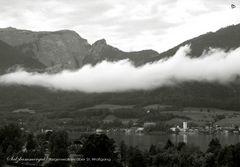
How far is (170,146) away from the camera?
15325cm

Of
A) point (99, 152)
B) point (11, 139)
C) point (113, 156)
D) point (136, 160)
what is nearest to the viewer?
point (99, 152)

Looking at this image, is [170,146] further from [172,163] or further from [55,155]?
[55,155]

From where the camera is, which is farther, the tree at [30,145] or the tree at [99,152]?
the tree at [30,145]

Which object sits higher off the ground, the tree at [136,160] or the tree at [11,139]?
the tree at [11,139]

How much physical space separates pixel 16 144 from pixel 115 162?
1622 inches

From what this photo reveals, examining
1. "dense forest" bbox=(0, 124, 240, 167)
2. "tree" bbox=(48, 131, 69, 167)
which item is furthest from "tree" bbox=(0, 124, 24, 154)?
"tree" bbox=(48, 131, 69, 167)

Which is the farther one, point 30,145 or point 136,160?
point 30,145

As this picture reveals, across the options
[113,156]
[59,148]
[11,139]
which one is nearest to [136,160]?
[113,156]

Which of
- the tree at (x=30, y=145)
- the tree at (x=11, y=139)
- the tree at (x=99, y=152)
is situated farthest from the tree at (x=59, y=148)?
the tree at (x=11, y=139)

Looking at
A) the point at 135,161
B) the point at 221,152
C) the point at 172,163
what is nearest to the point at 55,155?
the point at 135,161

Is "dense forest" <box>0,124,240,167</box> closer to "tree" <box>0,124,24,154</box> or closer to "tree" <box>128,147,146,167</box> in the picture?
"tree" <box>128,147,146,167</box>

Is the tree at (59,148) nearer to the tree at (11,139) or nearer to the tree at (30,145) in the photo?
the tree at (30,145)

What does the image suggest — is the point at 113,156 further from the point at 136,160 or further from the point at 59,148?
the point at 59,148

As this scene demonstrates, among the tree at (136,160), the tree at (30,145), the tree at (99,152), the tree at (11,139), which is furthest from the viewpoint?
the tree at (30,145)
